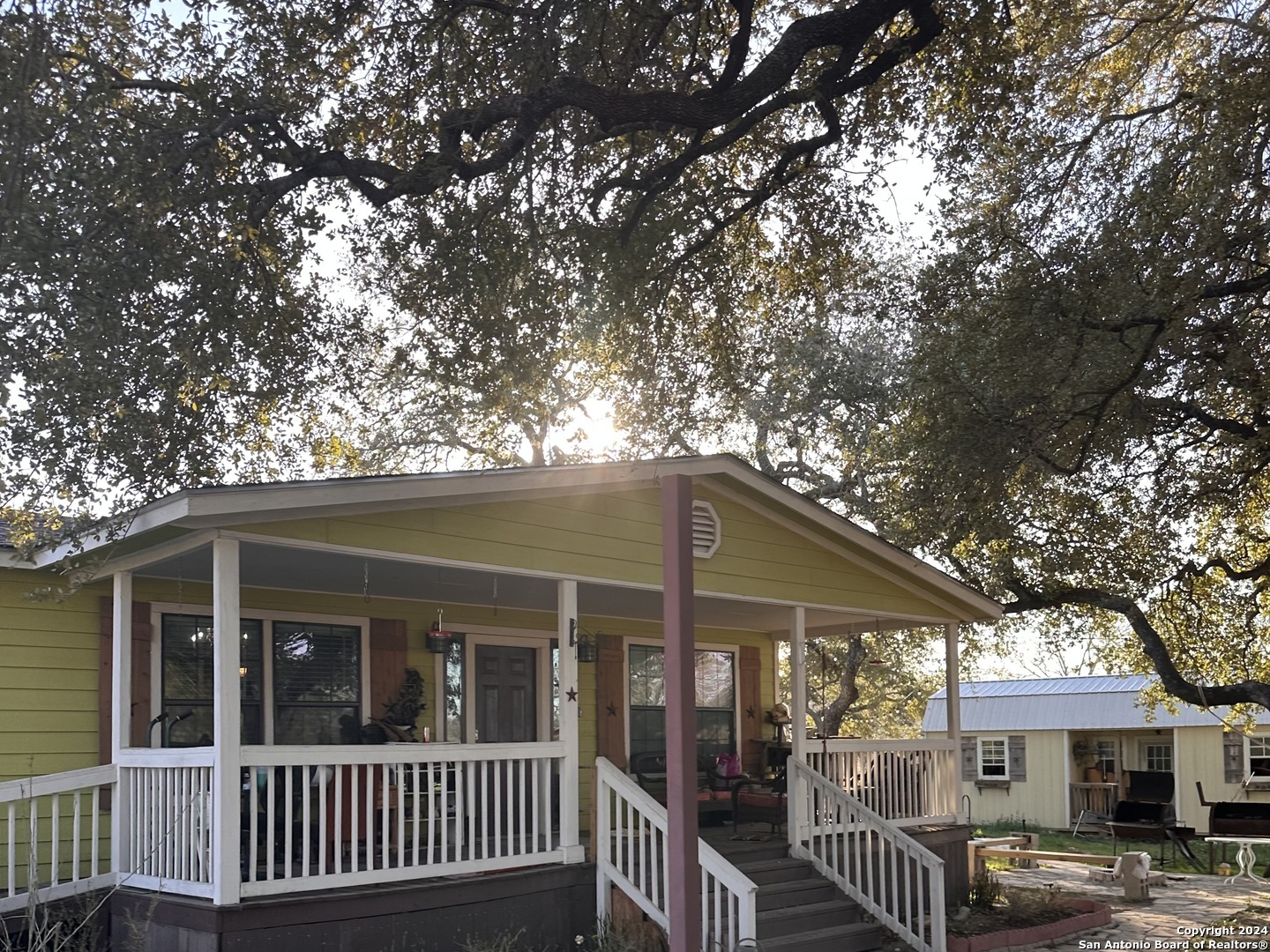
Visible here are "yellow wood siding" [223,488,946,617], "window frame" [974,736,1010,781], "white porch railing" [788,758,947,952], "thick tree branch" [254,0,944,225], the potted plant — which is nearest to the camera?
"thick tree branch" [254,0,944,225]

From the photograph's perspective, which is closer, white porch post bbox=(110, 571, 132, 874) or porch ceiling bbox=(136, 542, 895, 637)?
white porch post bbox=(110, 571, 132, 874)

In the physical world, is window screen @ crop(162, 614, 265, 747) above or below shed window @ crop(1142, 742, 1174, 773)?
above

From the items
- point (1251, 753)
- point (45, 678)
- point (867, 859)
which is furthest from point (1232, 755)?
point (45, 678)

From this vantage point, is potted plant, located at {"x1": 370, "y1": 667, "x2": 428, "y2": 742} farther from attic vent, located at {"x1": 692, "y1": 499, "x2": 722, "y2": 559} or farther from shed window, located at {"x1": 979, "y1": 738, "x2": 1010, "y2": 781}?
shed window, located at {"x1": 979, "y1": 738, "x2": 1010, "y2": 781}

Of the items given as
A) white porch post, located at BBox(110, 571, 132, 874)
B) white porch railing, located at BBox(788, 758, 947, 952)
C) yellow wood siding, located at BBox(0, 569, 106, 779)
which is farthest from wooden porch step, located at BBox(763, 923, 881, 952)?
yellow wood siding, located at BBox(0, 569, 106, 779)

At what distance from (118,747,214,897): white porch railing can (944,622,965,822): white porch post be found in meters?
8.34

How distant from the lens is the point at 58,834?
9.35 metres

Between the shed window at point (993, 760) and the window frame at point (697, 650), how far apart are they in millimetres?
15939

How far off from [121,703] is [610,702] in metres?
5.67

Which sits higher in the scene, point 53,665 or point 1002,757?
point 53,665

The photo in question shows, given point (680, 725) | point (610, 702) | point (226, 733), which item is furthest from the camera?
point (610, 702)

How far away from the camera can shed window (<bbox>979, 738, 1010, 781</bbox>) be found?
2920 cm

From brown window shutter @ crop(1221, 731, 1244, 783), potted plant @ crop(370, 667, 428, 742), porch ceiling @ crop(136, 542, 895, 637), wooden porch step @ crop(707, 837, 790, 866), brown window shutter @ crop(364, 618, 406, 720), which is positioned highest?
porch ceiling @ crop(136, 542, 895, 637)

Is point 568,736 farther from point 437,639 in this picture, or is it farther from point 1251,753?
point 1251,753
